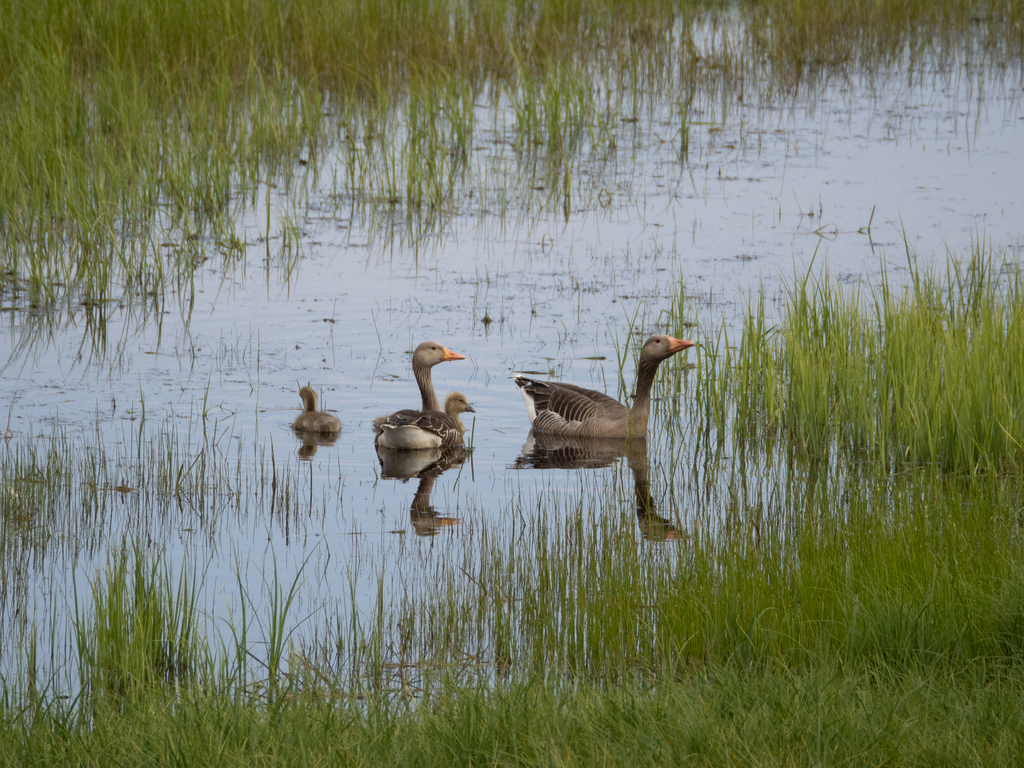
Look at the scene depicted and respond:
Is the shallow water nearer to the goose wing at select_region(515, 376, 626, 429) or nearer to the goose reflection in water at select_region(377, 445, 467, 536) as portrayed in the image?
the goose reflection in water at select_region(377, 445, 467, 536)

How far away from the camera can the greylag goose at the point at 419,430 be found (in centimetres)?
934

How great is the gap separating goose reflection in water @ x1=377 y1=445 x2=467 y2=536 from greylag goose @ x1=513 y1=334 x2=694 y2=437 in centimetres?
87

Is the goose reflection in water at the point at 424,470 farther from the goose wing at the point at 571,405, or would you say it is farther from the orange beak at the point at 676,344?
the orange beak at the point at 676,344

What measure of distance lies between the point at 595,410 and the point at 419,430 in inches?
63.1

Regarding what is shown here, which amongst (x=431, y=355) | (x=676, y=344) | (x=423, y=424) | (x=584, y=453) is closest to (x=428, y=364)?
(x=431, y=355)

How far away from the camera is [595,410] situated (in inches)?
394

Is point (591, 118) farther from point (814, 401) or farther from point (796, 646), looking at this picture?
point (796, 646)

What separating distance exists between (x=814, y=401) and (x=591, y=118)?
8954 millimetres

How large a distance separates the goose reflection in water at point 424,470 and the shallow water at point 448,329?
0.04m

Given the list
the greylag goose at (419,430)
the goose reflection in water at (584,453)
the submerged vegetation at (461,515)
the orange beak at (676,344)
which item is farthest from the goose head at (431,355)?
the orange beak at (676,344)

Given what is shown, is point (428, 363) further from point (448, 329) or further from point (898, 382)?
point (898, 382)

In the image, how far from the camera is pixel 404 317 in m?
11.8

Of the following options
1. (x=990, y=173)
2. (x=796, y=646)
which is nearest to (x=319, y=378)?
(x=796, y=646)

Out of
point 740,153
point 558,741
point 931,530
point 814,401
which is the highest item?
point 740,153
